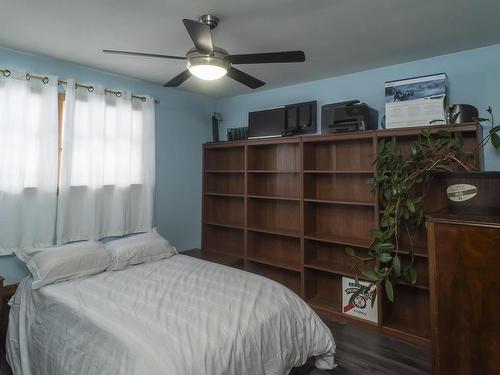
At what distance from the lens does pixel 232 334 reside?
1.55 meters

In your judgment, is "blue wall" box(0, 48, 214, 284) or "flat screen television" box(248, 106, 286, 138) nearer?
"flat screen television" box(248, 106, 286, 138)

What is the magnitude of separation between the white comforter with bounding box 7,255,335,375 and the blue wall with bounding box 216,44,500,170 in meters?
2.08

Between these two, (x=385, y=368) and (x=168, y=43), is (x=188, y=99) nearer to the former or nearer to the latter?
(x=168, y=43)

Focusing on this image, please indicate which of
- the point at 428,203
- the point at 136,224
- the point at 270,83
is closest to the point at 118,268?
the point at 136,224

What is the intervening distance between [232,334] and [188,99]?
3.06 m

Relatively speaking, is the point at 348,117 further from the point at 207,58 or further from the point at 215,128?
the point at 215,128

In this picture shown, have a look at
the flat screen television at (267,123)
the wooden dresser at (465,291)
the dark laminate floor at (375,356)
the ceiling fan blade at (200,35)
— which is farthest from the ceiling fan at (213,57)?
the dark laminate floor at (375,356)

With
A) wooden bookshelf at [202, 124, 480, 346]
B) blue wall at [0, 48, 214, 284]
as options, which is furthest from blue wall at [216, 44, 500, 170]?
blue wall at [0, 48, 214, 284]

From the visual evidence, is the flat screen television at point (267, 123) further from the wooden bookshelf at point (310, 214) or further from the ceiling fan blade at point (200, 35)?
the ceiling fan blade at point (200, 35)

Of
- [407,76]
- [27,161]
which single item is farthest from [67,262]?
[407,76]

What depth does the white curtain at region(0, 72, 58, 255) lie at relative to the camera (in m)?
2.37

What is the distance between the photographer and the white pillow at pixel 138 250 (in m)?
2.59

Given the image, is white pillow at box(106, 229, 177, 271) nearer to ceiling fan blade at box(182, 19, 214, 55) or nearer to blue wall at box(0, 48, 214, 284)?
blue wall at box(0, 48, 214, 284)

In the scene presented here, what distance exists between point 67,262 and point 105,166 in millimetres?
1052
